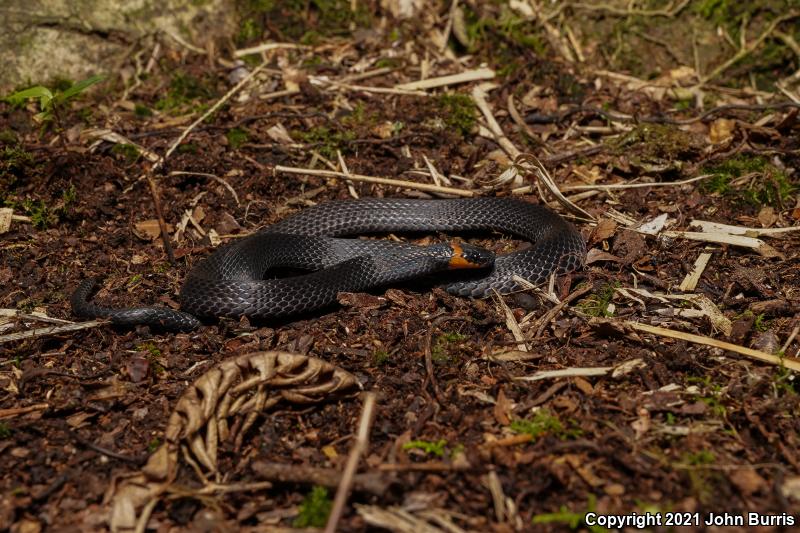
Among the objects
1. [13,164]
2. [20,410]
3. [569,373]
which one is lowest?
[569,373]

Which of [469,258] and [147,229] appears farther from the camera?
[147,229]

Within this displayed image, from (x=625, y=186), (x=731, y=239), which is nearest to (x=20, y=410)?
(x=625, y=186)

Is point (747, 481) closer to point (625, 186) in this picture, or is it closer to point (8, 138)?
point (625, 186)

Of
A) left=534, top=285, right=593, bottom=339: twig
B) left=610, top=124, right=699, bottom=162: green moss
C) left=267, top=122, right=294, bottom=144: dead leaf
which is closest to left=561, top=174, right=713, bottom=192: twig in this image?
left=610, top=124, right=699, bottom=162: green moss

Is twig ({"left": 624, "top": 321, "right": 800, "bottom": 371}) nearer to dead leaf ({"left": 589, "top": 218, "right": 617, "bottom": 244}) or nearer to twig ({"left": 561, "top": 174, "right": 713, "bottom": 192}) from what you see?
dead leaf ({"left": 589, "top": 218, "right": 617, "bottom": 244})

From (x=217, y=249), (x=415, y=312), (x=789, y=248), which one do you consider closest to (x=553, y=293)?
(x=415, y=312)

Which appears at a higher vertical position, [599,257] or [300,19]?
[300,19]

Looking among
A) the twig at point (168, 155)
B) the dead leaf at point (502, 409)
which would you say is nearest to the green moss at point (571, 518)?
the dead leaf at point (502, 409)

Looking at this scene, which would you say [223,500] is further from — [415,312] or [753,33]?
[753,33]
